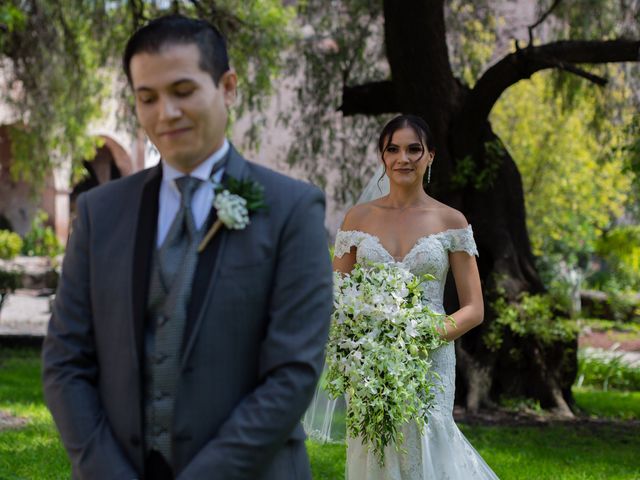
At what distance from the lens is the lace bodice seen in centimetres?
512

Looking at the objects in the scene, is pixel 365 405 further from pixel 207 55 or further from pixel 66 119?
pixel 66 119

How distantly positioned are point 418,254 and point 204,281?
294 centimetres

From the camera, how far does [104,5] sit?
13.8 meters

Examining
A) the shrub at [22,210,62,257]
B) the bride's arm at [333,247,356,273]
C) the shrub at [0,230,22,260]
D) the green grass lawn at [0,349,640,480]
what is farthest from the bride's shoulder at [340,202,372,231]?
the shrub at [22,210,62,257]

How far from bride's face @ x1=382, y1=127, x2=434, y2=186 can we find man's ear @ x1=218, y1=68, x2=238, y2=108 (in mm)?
2608

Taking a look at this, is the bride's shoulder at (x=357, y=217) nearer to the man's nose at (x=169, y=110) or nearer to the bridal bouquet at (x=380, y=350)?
the bridal bouquet at (x=380, y=350)

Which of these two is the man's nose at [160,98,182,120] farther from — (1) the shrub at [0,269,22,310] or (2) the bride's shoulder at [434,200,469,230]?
(1) the shrub at [0,269,22,310]

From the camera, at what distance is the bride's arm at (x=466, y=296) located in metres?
4.92

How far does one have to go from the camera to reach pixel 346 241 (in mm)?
5355

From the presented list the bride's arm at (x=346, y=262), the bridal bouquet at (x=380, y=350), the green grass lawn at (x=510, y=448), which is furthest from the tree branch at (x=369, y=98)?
the bridal bouquet at (x=380, y=350)

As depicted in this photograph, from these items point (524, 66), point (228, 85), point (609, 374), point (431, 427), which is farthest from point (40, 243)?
point (228, 85)

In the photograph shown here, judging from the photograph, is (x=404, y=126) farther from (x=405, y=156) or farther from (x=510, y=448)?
(x=510, y=448)

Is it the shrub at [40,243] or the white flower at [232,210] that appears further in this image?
the shrub at [40,243]

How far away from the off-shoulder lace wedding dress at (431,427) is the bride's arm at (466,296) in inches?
2.0
